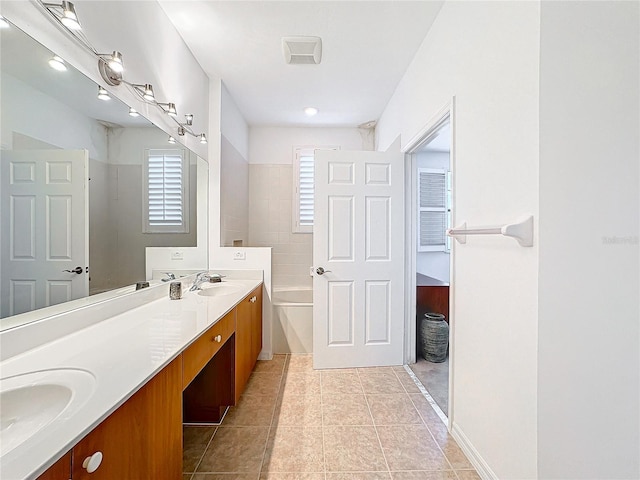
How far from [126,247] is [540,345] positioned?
1.96 m

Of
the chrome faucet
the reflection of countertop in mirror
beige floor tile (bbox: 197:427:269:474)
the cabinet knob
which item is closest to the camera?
the reflection of countertop in mirror

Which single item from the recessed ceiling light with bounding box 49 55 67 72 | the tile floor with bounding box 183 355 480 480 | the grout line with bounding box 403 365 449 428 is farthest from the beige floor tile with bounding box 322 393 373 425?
the recessed ceiling light with bounding box 49 55 67 72

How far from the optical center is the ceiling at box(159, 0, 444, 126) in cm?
182

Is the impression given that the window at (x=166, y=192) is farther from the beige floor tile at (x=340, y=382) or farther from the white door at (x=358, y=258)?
the beige floor tile at (x=340, y=382)

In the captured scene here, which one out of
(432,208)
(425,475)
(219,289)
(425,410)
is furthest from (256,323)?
(432,208)

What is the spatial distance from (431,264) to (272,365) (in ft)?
8.32

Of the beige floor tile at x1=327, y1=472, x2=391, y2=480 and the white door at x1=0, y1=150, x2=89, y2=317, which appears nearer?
the white door at x1=0, y1=150, x2=89, y2=317

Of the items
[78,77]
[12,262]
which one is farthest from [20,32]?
[12,262]

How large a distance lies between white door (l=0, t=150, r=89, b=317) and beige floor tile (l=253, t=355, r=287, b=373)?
167 centimetres

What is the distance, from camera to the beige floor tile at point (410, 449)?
1493 millimetres

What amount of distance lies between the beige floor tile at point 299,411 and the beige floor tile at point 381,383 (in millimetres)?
433

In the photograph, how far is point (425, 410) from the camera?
1.97 metres

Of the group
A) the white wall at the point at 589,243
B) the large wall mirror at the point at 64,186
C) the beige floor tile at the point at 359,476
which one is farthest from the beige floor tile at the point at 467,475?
the large wall mirror at the point at 64,186

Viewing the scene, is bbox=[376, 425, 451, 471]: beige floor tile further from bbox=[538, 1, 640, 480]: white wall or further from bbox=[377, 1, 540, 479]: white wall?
bbox=[538, 1, 640, 480]: white wall
